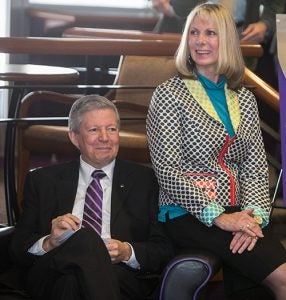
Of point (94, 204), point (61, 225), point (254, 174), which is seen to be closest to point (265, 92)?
point (254, 174)

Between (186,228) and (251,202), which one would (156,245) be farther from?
(251,202)

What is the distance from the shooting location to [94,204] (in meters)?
2.74

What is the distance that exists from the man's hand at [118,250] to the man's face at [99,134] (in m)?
0.32

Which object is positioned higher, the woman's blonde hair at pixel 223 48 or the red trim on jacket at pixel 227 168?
the woman's blonde hair at pixel 223 48

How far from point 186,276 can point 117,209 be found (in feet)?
1.33

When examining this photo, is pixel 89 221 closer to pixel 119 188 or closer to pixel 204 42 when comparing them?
pixel 119 188

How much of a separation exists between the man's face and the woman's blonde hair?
0.37 metres

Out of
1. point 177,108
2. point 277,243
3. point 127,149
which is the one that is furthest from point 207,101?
point 127,149

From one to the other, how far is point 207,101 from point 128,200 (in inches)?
18.7

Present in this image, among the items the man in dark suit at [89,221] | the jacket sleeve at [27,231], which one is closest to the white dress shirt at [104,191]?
the man in dark suit at [89,221]

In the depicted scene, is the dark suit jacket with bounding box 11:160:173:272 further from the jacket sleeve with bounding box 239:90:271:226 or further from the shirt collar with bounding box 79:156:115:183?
the jacket sleeve with bounding box 239:90:271:226

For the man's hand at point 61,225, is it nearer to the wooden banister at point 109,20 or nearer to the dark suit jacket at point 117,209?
the dark suit jacket at point 117,209

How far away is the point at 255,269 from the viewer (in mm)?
2627

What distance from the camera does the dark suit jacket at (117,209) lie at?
2660 mm
